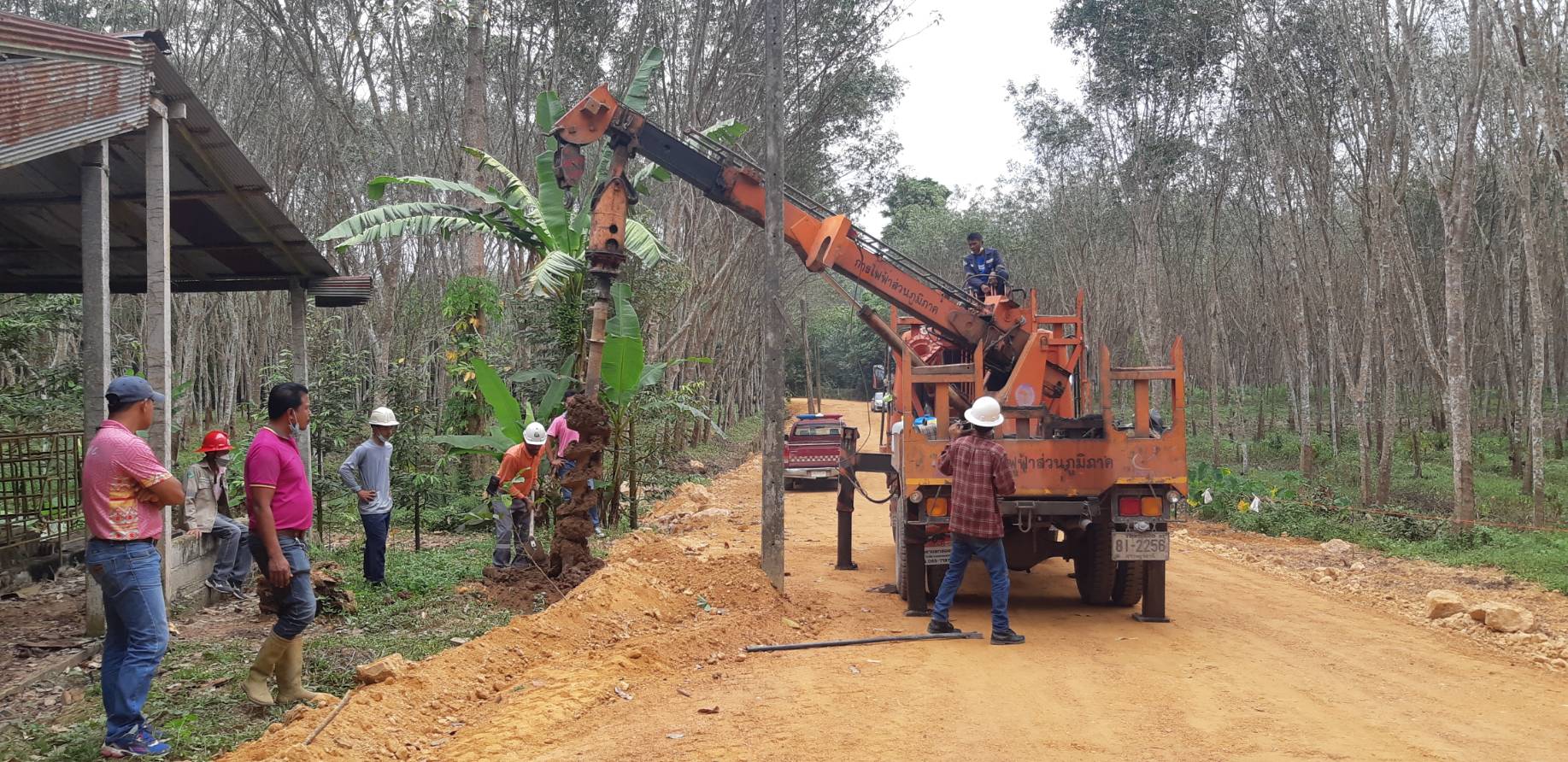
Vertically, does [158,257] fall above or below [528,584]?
above

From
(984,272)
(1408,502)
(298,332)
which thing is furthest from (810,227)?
(1408,502)

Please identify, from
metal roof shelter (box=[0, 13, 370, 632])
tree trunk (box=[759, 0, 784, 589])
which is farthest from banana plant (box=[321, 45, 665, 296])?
tree trunk (box=[759, 0, 784, 589])

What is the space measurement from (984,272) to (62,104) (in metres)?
7.72

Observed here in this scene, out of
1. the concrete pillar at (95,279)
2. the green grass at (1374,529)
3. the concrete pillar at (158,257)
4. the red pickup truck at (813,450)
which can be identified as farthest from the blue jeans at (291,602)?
the red pickup truck at (813,450)

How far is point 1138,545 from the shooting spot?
7.84 meters

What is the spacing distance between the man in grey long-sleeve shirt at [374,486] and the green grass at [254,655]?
0.77 ft

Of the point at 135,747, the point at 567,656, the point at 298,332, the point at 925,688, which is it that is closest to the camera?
the point at 135,747

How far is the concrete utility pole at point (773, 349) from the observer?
27.7 ft

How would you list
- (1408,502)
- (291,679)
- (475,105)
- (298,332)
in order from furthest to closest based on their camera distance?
(1408,502) → (475,105) → (298,332) → (291,679)

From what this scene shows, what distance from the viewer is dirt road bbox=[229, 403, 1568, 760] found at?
5.08 metres

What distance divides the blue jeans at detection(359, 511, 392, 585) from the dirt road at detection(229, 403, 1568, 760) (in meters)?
1.98

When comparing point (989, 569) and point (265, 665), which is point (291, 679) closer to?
point (265, 665)

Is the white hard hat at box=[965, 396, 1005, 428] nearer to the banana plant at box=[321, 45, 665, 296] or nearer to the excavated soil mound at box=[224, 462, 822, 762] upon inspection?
the excavated soil mound at box=[224, 462, 822, 762]

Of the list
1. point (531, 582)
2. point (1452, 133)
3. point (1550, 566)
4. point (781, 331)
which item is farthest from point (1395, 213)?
point (531, 582)
